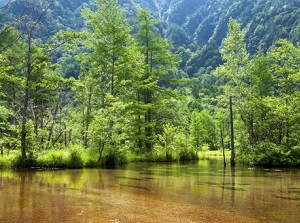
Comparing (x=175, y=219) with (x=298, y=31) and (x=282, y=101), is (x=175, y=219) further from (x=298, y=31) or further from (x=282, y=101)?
(x=298, y=31)

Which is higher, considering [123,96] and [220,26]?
[220,26]

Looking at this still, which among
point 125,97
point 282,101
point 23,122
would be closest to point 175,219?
point 23,122

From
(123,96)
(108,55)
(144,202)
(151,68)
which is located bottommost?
(144,202)

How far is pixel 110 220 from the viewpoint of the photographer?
6770 millimetres

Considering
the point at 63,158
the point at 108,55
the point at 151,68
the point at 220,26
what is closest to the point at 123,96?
the point at 108,55

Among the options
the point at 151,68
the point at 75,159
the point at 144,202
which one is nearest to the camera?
the point at 144,202

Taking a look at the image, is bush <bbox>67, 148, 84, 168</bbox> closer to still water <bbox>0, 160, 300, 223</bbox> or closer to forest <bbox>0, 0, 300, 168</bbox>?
forest <bbox>0, 0, 300, 168</bbox>

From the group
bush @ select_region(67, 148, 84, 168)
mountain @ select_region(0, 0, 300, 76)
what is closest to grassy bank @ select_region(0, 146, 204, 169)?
bush @ select_region(67, 148, 84, 168)

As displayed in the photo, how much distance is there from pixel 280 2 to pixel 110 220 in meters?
168

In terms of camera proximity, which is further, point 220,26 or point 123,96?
point 220,26

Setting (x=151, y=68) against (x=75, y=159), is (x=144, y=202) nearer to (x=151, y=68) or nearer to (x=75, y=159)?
(x=75, y=159)

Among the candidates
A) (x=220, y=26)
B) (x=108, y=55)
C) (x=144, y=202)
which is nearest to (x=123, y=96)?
(x=108, y=55)

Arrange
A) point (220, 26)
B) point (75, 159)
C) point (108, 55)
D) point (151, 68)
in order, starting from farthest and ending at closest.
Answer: point (220, 26) → point (151, 68) → point (108, 55) → point (75, 159)

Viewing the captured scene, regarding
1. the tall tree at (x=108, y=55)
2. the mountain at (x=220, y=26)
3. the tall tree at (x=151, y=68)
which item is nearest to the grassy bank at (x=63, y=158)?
the tall tree at (x=108, y=55)
